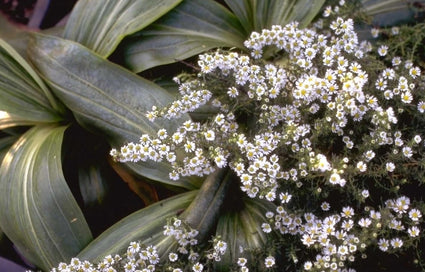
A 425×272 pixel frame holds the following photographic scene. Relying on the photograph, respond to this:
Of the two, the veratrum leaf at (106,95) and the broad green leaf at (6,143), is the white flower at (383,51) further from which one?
the broad green leaf at (6,143)

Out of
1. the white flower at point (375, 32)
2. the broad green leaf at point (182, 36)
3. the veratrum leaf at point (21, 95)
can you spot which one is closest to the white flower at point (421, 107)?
the white flower at point (375, 32)

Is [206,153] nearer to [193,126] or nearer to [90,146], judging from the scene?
[193,126]

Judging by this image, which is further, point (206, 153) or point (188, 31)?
point (188, 31)

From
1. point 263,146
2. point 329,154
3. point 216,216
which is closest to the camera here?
point 263,146

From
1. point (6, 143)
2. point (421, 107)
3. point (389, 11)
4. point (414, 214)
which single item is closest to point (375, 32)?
point (389, 11)

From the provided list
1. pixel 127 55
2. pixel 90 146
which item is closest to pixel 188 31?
pixel 127 55
